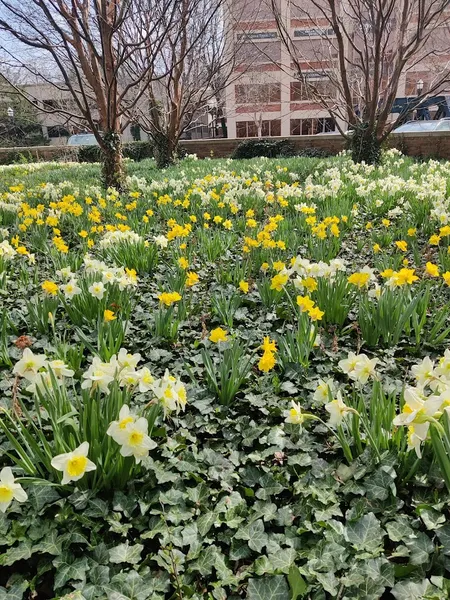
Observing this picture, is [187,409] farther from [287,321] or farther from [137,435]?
[287,321]

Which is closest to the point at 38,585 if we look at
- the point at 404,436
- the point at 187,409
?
the point at 187,409

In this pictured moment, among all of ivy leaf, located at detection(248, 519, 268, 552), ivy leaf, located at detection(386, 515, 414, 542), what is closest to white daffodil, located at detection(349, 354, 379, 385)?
ivy leaf, located at detection(386, 515, 414, 542)

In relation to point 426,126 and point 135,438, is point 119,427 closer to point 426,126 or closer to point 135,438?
point 135,438

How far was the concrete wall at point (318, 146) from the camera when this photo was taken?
12867 mm

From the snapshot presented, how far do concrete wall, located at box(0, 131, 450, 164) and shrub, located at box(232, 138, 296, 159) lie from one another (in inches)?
14.1

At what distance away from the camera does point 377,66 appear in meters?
8.67

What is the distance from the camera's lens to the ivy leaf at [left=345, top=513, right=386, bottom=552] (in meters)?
1.21

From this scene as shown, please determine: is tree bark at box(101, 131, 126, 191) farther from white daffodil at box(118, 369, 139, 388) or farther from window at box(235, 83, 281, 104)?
window at box(235, 83, 281, 104)

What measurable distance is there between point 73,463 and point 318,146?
1591 cm

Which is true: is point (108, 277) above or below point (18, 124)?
below

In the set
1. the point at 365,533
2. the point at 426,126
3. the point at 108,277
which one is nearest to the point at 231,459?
the point at 365,533

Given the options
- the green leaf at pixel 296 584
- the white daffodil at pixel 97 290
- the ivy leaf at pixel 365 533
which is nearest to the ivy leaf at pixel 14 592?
the green leaf at pixel 296 584

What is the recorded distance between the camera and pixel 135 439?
1.30 meters

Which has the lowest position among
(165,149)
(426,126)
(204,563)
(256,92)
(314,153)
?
(204,563)
